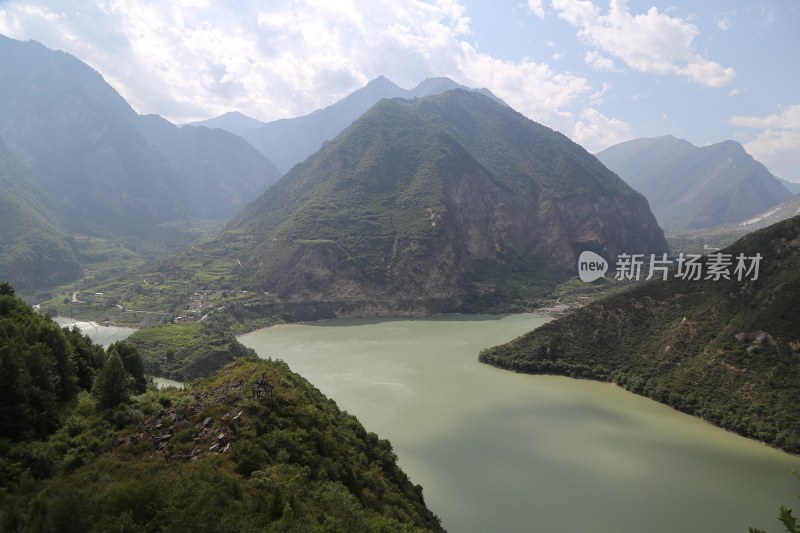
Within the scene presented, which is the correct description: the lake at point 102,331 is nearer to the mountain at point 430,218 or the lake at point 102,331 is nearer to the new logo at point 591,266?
the mountain at point 430,218

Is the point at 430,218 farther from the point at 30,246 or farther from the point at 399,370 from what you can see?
the point at 30,246

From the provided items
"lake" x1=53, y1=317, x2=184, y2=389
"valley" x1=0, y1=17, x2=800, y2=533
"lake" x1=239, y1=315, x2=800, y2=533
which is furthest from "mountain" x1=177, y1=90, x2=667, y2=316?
"lake" x1=239, y1=315, x2=800, y2=533

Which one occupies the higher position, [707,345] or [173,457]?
[707,345]

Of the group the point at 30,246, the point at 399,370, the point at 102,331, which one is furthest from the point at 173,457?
the point at 30,246

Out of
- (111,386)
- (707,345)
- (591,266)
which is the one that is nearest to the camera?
(111,386)

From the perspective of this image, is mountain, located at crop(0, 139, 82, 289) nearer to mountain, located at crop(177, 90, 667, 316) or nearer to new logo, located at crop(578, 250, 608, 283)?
mountain, located at crop(177, 90, 667, 316)

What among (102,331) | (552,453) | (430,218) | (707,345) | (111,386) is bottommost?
(102,331)
